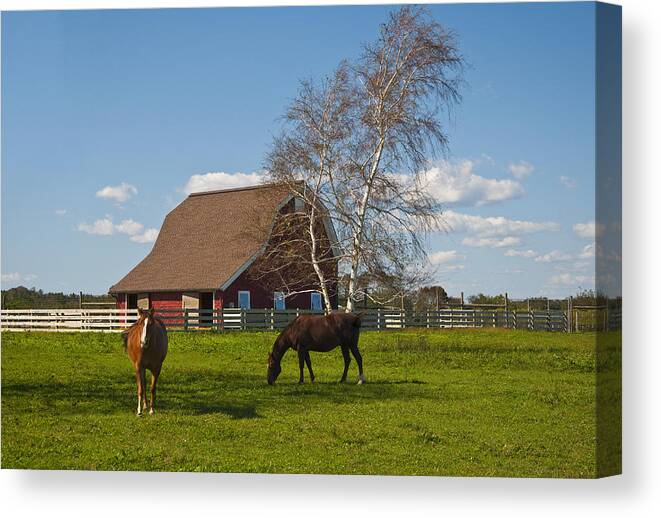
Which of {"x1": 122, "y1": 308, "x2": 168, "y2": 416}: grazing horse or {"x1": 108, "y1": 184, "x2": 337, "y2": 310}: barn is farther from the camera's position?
{"x1": 108, "y1": 184, "x2": 337, "y2": 310}: barn

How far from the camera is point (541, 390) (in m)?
12.4

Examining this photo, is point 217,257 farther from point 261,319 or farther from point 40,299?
point 40,299

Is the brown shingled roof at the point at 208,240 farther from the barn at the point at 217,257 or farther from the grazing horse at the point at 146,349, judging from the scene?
the grazing horse at the point at 146,349

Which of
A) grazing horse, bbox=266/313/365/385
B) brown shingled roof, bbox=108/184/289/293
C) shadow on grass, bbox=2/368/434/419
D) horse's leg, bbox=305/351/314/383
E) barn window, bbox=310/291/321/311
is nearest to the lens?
shadow on grass, bbox=2/368/434/419

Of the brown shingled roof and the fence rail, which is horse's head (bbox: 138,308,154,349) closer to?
the brown shingled roof

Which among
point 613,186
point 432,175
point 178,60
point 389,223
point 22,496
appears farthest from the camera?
point 389,223

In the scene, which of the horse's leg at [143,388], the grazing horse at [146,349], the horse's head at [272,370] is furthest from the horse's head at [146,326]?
the horse's head at [272,370]

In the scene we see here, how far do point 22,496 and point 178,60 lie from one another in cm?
569

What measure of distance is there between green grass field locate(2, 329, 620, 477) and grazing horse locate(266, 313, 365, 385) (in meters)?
0.24

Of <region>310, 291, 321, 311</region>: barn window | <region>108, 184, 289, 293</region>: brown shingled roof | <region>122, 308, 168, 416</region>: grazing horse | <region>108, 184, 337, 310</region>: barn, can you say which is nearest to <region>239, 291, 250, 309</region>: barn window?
<region>108, 184, 337, 310</region>: barn

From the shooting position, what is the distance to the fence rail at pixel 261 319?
13.2 metres

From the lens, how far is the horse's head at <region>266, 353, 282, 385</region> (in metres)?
13.8

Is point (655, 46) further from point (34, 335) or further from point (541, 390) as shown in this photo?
point (34, 335)

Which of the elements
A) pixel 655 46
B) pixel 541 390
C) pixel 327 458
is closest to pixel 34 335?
pixel 327 458
